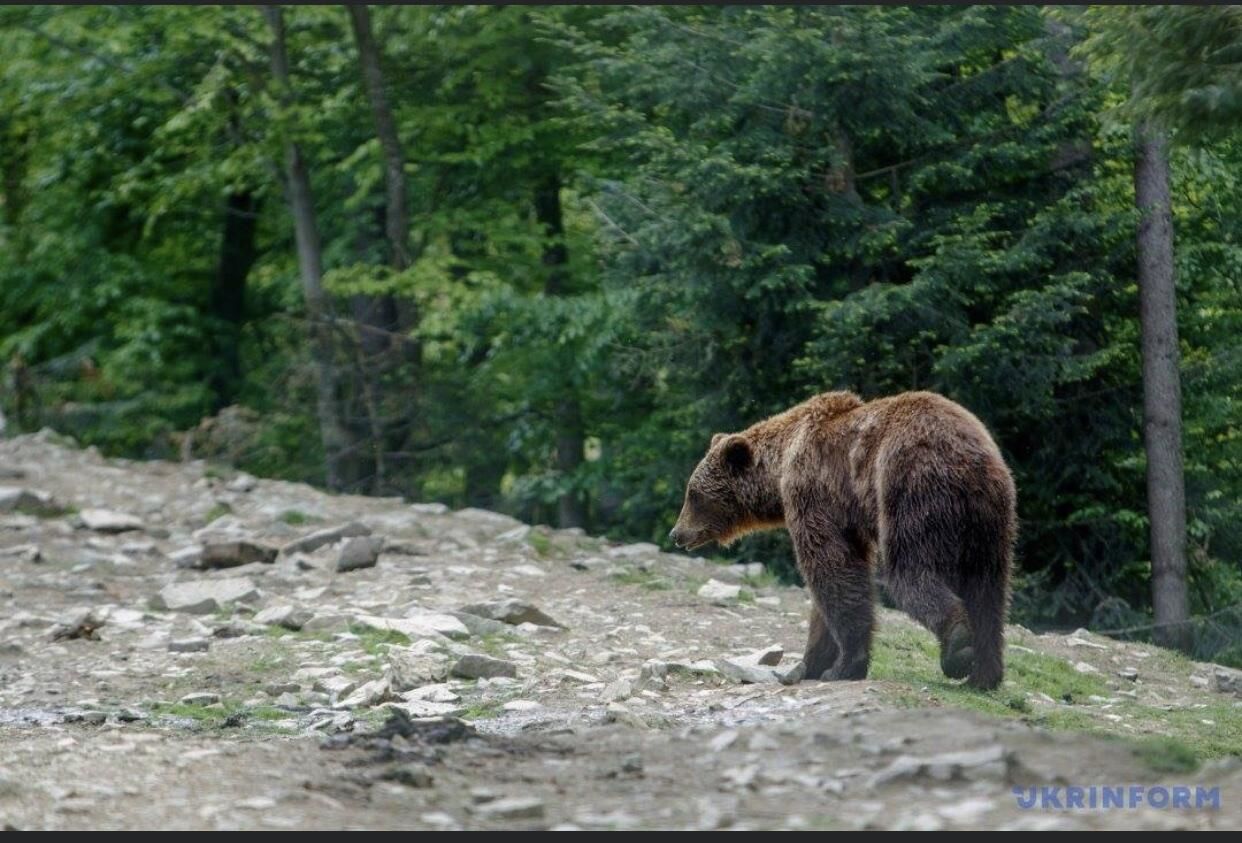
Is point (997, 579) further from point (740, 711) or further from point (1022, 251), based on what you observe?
point (1022, 251)

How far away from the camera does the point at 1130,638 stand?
1534 cm

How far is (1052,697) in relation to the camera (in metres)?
9.35

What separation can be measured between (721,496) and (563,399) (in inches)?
415

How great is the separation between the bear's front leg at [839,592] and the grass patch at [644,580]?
359 cm

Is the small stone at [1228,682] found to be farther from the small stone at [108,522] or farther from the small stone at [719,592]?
the small stone at [108,522]

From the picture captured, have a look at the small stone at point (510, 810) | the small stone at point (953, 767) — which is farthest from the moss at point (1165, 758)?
the small stone at point (510, 810)

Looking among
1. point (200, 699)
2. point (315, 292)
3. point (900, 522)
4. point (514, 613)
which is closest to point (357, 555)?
point (514, 613)

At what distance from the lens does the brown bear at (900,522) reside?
795 cm

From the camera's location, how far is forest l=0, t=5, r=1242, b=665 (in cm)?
1483

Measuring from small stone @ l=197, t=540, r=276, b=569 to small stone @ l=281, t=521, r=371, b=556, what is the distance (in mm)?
211

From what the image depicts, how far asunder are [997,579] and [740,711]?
5.12 feet

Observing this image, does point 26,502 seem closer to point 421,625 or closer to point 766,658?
point 421,625

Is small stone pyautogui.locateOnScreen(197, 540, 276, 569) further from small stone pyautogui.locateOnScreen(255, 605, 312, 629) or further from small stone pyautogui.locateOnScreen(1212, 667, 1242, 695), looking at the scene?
small stone pyautogui.locateOnScreen(1212, 667, 1242, 695)

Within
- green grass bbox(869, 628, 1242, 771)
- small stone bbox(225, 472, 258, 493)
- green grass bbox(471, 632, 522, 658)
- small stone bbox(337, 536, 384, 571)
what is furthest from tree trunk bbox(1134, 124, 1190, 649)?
small stone bbox(225, 472, 258, 493)
